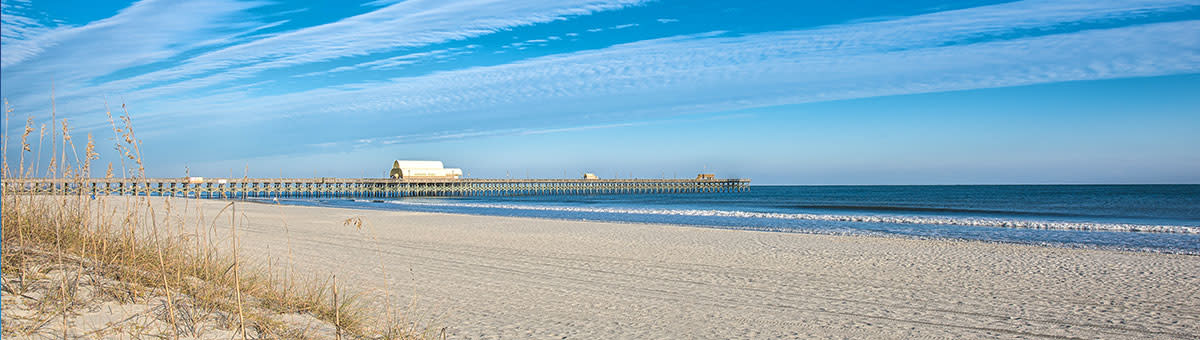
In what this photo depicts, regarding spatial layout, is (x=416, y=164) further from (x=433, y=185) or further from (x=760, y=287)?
(x=760, y=287)

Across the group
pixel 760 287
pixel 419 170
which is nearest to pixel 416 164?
pixel 419 170

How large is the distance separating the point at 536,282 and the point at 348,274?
2.12m

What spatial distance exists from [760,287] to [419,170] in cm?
6504

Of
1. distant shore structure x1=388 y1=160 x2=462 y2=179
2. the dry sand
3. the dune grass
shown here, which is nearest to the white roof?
distant shore structure x1=388 y1=160 x2=462 y2=179

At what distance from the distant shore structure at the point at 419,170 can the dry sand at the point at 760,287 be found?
2242 inches

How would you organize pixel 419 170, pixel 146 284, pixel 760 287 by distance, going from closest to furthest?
pixel 146 284, pixel 760 287, pixel 419 170

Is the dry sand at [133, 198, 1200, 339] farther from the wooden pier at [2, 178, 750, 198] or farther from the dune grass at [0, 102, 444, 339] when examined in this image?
the wooden pier at [2, 178, 750, 198]

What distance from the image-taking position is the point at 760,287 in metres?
7.08

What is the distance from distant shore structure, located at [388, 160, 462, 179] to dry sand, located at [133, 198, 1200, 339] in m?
56.9

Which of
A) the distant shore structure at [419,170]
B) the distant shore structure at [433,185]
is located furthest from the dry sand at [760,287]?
the distant shore structure at [419,170]

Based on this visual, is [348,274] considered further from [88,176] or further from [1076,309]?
[1076,309]

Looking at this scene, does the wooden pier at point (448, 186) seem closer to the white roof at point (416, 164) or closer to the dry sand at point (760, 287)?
the white roof at point (416, 164)

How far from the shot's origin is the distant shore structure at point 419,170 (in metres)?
67.9

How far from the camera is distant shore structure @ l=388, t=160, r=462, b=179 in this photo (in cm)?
6794
